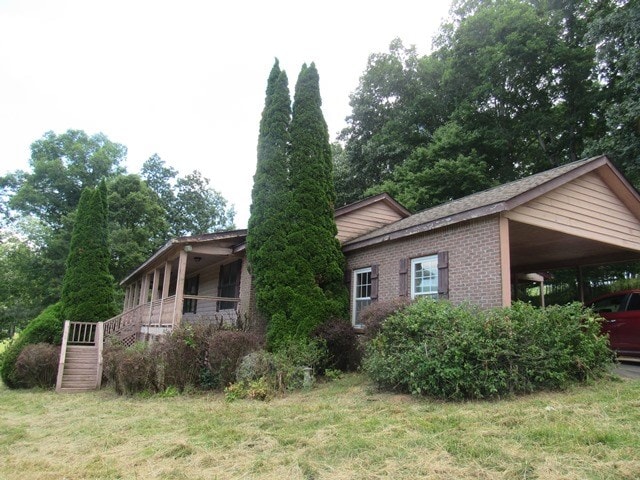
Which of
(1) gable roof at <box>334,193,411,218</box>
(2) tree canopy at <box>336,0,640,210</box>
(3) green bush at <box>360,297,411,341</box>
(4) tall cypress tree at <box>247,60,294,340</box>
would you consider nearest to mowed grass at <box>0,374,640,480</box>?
(3) green bush at <box>360,297,411,341</box>

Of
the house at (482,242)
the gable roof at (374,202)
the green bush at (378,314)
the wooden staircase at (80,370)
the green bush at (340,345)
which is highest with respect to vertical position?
the gable roof at (374,202)

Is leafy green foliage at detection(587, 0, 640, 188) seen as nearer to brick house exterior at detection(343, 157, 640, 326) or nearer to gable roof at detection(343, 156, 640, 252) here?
brick house exterior at detection(343, 157, 640, 326)

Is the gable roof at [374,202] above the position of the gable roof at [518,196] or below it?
above

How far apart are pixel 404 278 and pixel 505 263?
2797mm

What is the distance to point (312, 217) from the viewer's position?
11281 mm

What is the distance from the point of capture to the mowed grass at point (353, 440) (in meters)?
3.69

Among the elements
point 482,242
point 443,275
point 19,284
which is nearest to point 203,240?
point 443,275

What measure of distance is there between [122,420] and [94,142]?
139 feet

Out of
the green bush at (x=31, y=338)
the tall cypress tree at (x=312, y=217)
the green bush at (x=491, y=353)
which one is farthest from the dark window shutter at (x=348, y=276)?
the green bush at (x=31, y=338)

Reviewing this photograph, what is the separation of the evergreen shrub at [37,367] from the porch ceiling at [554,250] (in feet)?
46.4

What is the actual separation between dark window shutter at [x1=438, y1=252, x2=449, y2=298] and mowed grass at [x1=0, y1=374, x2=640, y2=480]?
284 centimetres

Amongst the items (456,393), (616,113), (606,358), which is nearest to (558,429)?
(456,393)

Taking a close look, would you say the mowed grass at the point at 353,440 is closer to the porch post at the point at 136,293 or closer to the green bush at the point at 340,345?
the green bush at the point at 340,345

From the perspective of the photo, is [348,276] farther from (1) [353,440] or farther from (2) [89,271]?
(2) [89,271]
